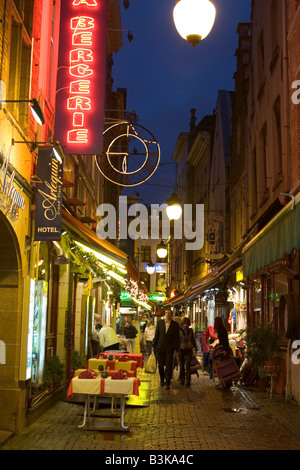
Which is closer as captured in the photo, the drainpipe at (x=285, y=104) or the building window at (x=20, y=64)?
the building window at (x=20, y=64)

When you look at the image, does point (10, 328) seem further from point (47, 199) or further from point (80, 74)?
point (80, 74)

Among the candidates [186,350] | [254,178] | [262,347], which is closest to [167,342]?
[186,350]

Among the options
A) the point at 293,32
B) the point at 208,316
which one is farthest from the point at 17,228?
the point at 208,316

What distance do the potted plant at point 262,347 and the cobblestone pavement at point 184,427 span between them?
793mm

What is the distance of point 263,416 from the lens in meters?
10.6

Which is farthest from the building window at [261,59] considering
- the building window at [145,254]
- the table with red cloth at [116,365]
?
the building window at [145,254]

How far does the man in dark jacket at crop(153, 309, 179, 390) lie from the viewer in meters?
14.9

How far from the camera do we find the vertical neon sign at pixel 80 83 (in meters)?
11.1

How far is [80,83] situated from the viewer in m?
11.3

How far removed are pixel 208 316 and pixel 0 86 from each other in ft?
80.2

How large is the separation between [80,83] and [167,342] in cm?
714

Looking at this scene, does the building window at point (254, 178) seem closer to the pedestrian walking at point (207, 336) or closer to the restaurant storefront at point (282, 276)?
the restaurant storefront at point (282, 276)

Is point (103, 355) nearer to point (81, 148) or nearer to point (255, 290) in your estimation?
point (81, 148)

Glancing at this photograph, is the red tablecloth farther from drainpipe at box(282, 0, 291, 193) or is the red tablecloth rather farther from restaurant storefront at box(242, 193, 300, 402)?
drainpipe at box(282, 0, 291, 193)
